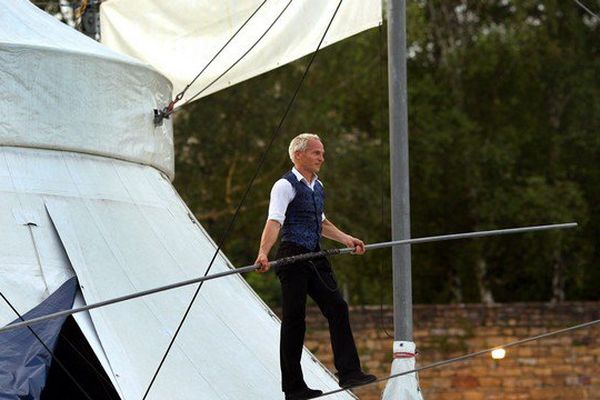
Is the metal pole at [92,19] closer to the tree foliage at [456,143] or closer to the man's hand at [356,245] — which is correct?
the man's hand at [356,245]

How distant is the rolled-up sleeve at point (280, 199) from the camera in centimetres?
845

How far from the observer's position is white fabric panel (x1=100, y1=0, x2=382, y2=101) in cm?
1142

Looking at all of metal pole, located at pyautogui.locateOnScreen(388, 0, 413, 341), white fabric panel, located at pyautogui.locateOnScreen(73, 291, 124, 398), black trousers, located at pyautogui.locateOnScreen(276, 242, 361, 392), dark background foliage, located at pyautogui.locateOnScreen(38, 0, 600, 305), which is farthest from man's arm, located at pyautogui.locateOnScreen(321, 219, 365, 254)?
dark background foliage, located at pyautogui.locateOnScreen(38, 0, 600, 305)

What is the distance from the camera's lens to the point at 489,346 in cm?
2028

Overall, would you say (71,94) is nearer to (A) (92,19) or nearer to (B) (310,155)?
(B) (310,155)

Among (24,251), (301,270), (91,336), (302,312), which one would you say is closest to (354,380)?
(302,312)

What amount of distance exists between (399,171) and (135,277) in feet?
4.69

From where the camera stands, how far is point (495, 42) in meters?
27.8

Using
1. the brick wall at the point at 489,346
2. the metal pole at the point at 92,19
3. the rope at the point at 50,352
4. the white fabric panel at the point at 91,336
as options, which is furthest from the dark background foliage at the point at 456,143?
the rope at the point at 50,352

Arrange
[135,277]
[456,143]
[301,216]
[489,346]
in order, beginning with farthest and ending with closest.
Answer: [456,143] → [489,346] → [135,277] → [301,216]

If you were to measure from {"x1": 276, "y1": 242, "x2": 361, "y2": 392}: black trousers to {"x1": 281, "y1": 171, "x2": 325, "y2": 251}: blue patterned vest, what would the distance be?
0.04m

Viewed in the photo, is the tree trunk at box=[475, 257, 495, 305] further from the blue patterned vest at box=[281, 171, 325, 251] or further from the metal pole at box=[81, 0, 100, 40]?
the blue patterned vest at box=[281, 171, 325, 251]

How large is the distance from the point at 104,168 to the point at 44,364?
1.68 meters

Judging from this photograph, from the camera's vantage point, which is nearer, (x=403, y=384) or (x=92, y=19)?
(x=403, y=384)
